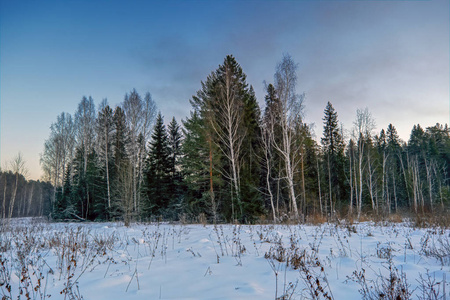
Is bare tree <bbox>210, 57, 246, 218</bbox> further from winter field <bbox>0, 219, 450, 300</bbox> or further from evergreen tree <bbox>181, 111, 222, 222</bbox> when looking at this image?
winter field <bbox>0, 219, 450, 300</bbox>

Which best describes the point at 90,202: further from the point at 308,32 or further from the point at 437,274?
the point at 437,274

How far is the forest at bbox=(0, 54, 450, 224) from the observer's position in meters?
15.0

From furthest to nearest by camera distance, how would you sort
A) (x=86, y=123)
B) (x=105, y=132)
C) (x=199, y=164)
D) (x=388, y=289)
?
(x=86, y=123)
(x=105, y=132)
(x=199, y=164)
(x=388, y=289)

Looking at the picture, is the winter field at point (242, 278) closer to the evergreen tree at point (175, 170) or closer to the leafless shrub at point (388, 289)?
the leafless shrub at point (388, 289)

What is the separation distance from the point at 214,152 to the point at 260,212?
518 cm

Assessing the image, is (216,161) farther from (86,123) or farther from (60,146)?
(60,146)

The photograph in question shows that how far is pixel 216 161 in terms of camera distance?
15.3m

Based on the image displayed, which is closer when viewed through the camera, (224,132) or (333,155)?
(224,132)

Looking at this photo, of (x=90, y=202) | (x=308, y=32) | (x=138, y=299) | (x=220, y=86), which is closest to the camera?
(x=138, y=299)

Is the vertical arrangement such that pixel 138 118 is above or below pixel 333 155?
above

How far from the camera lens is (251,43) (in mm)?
13477

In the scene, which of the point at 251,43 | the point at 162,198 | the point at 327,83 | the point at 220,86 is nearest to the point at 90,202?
the point at 162,198

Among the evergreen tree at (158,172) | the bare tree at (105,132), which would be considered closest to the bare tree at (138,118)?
the evergreen tree at (158,172)

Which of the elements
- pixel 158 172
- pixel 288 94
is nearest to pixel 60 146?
pixel 158 172
